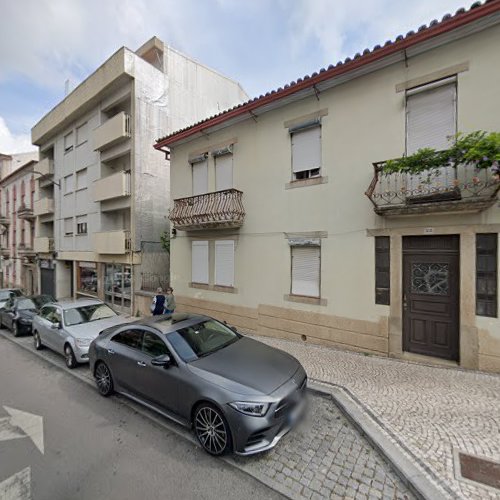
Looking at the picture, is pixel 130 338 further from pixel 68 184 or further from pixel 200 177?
pixel 68 184

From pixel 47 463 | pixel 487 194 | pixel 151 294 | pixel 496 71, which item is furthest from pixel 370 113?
pixel 151 294

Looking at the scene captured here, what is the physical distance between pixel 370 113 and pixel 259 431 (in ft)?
22.2

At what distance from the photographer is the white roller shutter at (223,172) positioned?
917cm

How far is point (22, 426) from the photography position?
13.6 feet

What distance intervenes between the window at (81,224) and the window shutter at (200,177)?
8466 millimetres

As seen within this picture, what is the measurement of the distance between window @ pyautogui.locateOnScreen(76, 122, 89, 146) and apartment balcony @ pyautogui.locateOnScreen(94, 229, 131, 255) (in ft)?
18.4

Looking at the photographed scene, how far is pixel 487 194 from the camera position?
5.17 meters

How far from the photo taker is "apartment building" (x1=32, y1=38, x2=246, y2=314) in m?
12.3

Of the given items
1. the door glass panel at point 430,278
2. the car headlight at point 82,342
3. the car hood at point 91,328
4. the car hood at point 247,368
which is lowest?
the car headlight at point 82,342

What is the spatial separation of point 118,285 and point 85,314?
605 centimetres

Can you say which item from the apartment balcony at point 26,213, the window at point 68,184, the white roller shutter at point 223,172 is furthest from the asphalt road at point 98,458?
the apartment balcony at point 26,213

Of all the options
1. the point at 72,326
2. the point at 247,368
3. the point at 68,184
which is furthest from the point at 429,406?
the point at 68,184

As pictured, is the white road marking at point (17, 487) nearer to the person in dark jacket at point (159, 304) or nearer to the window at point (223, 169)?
the person in dark jacket at point (159, 304)

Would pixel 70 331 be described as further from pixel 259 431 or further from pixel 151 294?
pixel 259 431
